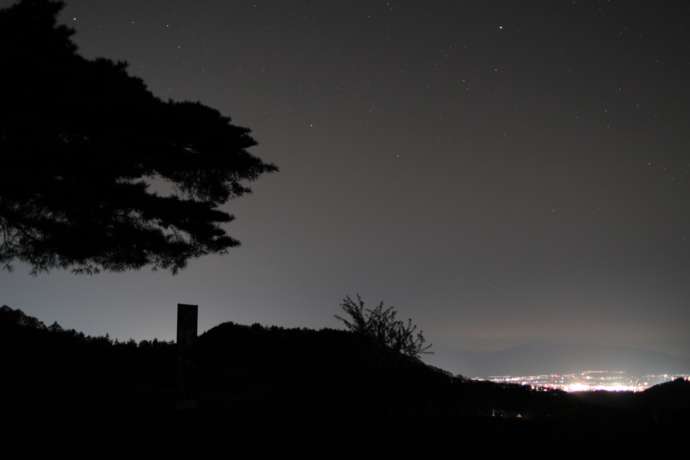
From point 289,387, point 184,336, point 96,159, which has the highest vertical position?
point 96,159

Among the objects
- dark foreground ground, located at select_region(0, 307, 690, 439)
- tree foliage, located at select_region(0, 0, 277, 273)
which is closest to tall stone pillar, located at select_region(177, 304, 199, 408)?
dark foreground ground, located at select_region(0, 307, 690, 439)

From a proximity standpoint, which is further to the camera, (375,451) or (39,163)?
(39,163)

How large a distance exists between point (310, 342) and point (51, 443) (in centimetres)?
1196

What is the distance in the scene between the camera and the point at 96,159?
1328 cm

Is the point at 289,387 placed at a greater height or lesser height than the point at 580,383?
greater

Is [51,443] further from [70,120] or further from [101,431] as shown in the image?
[70,120]

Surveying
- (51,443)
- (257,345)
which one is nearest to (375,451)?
(51,443)

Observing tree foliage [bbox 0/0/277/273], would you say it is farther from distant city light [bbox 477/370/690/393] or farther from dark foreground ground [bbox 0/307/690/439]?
distant city light [bbox 477/370/690/393]

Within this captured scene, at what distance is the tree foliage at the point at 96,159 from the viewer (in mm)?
12555

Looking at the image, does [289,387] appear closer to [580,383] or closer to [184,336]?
[184,336]

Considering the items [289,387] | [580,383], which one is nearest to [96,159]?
[289,387]

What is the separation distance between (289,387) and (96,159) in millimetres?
6676

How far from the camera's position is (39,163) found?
12828 mm

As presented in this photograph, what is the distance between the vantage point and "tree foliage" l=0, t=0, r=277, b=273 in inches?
494
